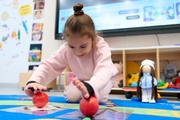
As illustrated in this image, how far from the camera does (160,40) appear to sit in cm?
177

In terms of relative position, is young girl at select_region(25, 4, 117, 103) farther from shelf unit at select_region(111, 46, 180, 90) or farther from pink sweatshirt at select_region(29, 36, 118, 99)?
shelf unit at select_region(111, 46, 180, 90)

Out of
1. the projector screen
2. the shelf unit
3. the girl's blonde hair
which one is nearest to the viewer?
the girl's blonde hair

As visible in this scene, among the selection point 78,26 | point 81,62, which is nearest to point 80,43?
point 78,26

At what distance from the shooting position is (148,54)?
173 cm

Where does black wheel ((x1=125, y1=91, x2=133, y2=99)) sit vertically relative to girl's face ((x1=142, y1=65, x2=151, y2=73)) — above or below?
below

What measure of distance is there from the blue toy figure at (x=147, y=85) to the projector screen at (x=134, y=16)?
29.1 inches

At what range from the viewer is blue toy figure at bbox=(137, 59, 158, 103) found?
41.1 inches

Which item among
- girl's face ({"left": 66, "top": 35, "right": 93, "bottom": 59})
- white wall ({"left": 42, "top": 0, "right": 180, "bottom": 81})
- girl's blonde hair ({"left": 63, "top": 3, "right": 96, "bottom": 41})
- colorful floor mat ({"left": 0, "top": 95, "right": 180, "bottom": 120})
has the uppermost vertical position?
white wall ({"left": 42, "top": 0, "right": 180, "bottom": 81})

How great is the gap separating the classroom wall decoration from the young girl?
4.77ft

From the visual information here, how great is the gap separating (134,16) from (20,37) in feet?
4.83

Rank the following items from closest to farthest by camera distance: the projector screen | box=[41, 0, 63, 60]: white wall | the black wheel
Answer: the black wheel, the projector screen, box=[41, 0, 63, 60]: white wall

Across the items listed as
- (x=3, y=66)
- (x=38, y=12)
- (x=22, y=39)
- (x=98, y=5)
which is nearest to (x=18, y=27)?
(x=22, y=39)

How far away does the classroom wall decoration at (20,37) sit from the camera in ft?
7.68

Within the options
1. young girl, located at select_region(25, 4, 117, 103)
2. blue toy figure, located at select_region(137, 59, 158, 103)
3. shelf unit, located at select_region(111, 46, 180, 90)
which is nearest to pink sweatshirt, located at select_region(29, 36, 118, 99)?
young girl, located at select_region(25, 4, 117, 103)
